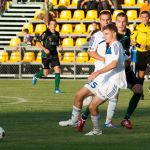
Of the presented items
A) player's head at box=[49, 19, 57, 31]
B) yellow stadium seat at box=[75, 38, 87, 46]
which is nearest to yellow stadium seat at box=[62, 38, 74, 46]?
yellow stadium seat at box=[75, 38, 87, 46]

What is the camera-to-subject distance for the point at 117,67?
11.3 m

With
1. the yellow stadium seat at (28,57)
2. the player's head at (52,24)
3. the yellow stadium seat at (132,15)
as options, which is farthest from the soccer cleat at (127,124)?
the yellow stadium seat at (132,15)

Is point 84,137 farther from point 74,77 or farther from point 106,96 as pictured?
point 74,77

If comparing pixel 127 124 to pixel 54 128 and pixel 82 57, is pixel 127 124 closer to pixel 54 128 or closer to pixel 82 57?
pixel 54 128

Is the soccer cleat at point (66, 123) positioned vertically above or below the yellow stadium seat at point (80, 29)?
above

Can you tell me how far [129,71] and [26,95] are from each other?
22.9ft

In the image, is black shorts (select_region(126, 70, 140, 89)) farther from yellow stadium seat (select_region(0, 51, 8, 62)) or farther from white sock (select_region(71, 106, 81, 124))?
yellow stadium seat (select_region(0, 51, 8, 62))

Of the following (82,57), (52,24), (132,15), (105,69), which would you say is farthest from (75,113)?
(132,15)

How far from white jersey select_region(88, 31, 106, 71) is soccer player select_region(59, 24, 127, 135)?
496 mm

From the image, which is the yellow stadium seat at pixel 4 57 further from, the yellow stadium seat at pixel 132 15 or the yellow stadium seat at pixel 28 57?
the yellow stadium seat at pixel 132 15

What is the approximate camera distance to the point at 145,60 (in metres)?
18.2

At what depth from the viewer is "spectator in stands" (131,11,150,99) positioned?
17.7m

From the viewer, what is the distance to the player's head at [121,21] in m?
12.2

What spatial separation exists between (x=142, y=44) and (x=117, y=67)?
273 inches
